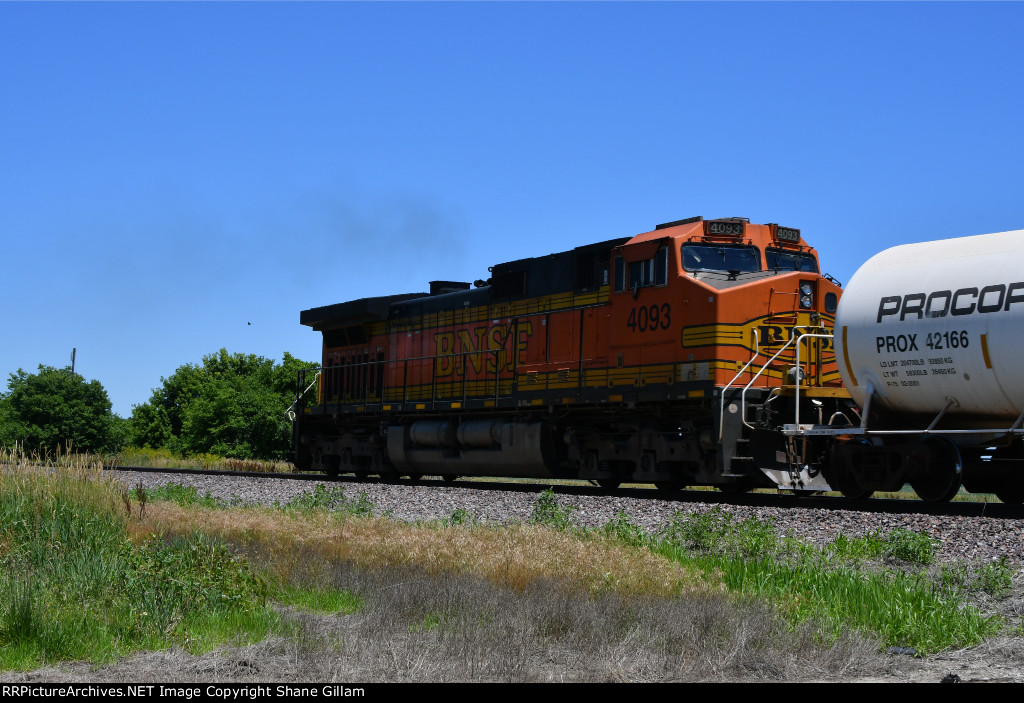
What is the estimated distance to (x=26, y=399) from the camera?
160 feet

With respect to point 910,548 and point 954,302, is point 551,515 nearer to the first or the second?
point 910,548

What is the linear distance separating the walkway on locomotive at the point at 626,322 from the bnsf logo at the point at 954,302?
2.47m

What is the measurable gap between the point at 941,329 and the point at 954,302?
0.37 metres

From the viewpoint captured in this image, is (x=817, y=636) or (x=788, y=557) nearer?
(x=817, y=636)

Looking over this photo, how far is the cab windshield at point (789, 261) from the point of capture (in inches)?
651

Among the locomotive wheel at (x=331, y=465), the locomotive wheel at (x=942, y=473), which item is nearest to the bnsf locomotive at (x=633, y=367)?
the locomotive wheel at (x=942, y=473)

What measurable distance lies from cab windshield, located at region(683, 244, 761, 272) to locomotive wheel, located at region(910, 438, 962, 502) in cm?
450

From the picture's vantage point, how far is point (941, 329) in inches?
495

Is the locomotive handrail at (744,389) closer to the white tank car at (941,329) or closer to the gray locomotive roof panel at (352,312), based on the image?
the white tank car at (941,329)

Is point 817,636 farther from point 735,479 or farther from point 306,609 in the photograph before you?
point 735,479

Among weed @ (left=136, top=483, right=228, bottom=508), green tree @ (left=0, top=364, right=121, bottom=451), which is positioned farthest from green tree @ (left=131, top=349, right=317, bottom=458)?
weed @ (left=136, top=483, right=228, bottom=508)

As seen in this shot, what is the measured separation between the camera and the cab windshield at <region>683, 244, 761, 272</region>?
1619 centimetres

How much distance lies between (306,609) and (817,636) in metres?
3.68
